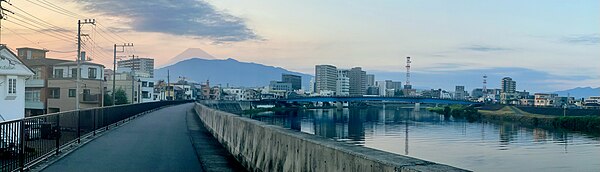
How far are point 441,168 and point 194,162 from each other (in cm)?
851

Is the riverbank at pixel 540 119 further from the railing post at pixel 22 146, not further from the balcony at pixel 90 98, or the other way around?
the railing post at pixel 22 146

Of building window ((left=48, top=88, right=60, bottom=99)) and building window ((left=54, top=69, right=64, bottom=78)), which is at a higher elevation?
building window ((left=54, top=69, right=64, bottom=78))

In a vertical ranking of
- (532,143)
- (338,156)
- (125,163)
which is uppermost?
(338,156)

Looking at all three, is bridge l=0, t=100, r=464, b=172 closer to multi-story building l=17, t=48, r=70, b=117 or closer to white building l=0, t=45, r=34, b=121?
white building l=0, t=45, r=34, b=121

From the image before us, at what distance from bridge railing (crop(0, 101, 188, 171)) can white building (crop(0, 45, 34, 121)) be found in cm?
1986

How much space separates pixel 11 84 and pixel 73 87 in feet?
80.2

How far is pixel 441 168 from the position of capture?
507 cm

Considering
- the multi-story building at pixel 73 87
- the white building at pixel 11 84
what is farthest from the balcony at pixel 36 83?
the white building at pixel 11 84

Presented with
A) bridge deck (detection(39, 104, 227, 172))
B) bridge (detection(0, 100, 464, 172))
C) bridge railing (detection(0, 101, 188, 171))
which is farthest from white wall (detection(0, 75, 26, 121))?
bridge deck (detection(39, 104, 227, 172))

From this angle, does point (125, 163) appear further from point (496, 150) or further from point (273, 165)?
point (496, 150)

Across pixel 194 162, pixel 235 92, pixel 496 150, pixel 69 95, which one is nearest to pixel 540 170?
pixel 496 150

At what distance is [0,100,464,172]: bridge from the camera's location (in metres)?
6.53

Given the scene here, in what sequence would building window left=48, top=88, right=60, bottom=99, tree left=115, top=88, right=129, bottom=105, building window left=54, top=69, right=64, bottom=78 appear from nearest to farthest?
building window left=48, top=88, right=60, bottom=99 → building window left=54, top=69, right=64, bottom=78 → tree left=115, top=88, right=129, bottom=105

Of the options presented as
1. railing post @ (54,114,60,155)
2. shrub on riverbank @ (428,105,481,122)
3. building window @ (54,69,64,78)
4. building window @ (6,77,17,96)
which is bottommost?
shrub on riverbank @ (428,105,481,122)
